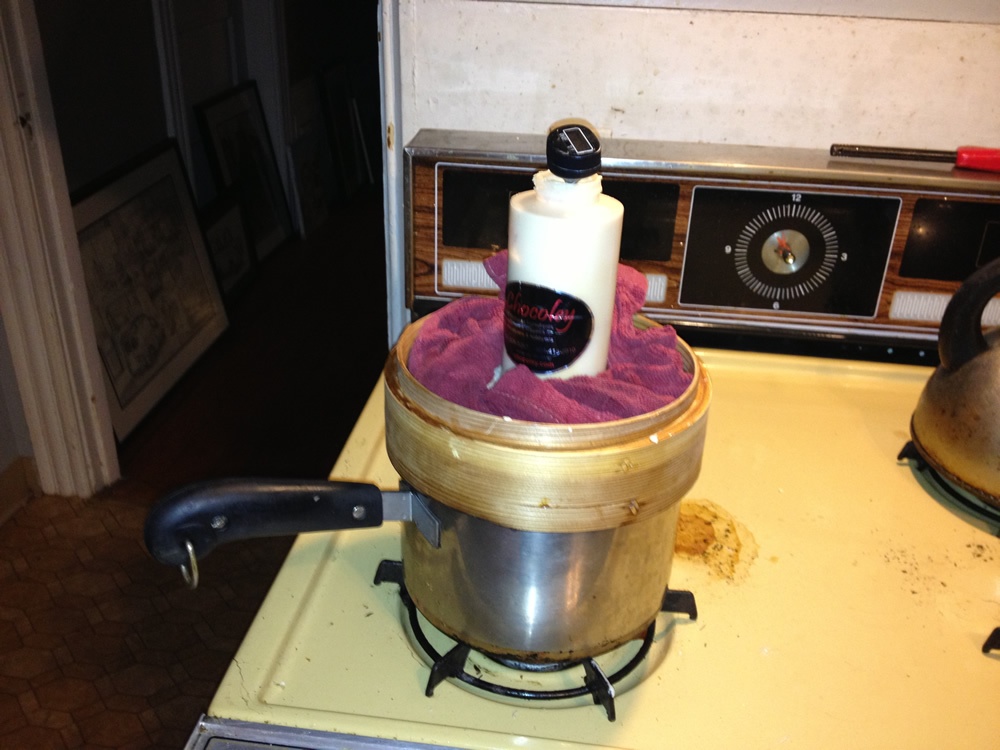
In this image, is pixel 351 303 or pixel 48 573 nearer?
pixel 48 573

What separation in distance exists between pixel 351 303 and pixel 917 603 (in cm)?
251

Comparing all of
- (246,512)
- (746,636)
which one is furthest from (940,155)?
(246,512)

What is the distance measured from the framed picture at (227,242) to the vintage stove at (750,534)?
2.01 m

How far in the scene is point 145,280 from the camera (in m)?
2.31

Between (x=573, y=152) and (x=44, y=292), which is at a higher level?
(x=573, y=152)

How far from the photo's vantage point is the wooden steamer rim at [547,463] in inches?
20.9

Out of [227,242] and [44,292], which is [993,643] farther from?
[227,242]

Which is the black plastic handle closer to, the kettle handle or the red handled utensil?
the kettle handle

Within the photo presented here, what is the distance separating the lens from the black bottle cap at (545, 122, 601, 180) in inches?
21.2

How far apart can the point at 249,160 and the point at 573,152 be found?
9.53 feet

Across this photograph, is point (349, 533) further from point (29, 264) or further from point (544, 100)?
point (29, 264)

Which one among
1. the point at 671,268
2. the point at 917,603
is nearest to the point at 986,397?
the point at 917,603

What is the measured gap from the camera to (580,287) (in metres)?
0.57

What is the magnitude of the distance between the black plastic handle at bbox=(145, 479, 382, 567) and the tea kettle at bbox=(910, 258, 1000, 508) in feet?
1.78
